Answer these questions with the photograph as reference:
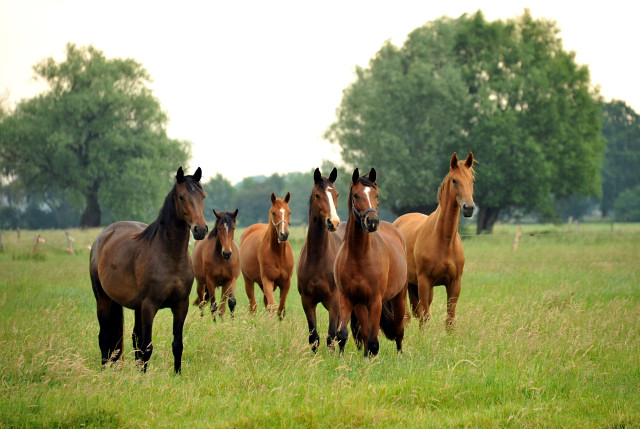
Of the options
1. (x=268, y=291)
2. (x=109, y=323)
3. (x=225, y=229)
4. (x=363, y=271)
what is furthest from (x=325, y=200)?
(x=225, y=229)

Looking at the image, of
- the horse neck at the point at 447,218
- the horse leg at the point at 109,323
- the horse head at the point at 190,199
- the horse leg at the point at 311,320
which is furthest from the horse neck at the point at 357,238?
the horse leg at the point at 109,323

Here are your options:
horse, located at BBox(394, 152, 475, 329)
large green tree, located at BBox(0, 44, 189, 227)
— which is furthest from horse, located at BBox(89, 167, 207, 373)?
large green tree, located at BBox(0, 44, 189, 227)

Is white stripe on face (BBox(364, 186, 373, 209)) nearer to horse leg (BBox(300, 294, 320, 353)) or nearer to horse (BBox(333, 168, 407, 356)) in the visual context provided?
horse (BBox(333, 168, 407, 356))

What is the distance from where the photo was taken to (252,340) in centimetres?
773

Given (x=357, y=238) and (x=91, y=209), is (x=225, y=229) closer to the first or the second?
(x=357, y=238)

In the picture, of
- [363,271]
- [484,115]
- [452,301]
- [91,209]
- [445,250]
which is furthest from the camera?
[91,209]

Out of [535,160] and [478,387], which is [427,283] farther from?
[535,160]

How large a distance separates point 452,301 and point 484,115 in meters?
28.5

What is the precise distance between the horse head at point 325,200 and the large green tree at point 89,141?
34590mm

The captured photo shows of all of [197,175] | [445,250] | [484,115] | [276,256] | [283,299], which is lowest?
[283,299]

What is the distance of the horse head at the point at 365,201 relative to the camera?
6.38 m

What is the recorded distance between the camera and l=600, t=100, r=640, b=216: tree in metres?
71.8

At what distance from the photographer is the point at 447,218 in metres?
8.94

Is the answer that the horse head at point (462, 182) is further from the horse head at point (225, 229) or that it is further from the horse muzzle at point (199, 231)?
the horse head at point (225, 229)
